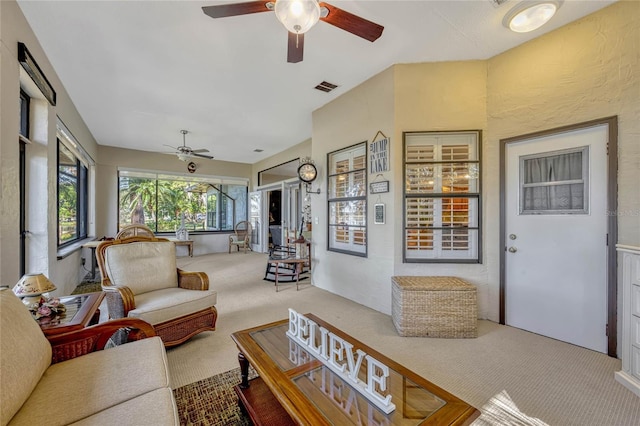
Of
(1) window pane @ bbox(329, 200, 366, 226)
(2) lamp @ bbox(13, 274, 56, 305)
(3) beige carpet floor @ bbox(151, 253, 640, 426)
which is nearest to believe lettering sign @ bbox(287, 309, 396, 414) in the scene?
(3) beige carpet floor @ bbox(151, 253, 640, 426)

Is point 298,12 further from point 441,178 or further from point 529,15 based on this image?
point 441,178

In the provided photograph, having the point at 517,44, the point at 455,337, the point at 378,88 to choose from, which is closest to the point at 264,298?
the point at 455,337

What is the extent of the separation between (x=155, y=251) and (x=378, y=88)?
323cm

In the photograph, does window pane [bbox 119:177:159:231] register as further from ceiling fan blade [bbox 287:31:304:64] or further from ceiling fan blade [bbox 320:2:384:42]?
ceiling fan blade [bbox 320:2:384:42]

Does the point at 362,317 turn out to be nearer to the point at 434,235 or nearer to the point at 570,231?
the point at 434,235

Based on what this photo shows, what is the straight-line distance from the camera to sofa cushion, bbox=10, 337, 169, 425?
3.42ft

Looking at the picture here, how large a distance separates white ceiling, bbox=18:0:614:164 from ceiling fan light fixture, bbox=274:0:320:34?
769 millimetres

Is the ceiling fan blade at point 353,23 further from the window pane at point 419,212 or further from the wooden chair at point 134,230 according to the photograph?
the wooden chair at point 134,230

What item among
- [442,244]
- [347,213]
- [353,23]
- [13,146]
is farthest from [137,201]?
[442,244]

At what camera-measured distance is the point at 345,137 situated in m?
3.84

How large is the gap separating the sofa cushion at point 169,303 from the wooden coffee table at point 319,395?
988 millimetres

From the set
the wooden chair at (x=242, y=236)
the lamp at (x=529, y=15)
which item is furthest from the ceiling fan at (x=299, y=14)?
the wooden chair at (x=242, y=236)

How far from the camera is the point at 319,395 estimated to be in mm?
1199

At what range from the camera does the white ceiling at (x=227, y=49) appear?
7.40 feet
